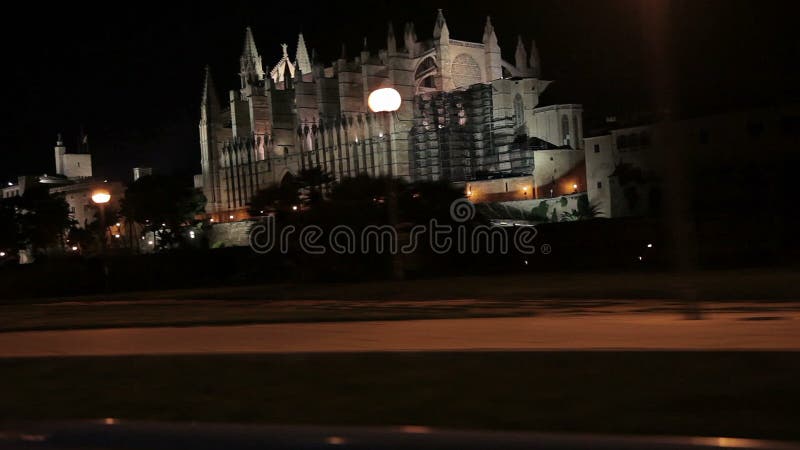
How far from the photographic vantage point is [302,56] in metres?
127

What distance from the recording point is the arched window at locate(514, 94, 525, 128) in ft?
273

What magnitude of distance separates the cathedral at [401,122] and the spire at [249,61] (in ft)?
20.6

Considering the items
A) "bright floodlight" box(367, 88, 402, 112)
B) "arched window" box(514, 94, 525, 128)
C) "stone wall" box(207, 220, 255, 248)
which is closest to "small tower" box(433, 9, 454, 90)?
Result: "arched window" box(514, 94, 525, 128)

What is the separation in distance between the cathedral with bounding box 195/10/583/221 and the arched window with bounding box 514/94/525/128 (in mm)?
91

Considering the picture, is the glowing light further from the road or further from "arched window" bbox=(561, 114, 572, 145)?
"arched window" bbox=(561, 114, 572, 145)

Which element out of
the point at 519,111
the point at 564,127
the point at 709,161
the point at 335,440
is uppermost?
the point at 519,111

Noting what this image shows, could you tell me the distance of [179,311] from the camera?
17.3 metres

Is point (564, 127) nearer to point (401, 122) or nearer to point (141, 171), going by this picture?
point (401, 122)

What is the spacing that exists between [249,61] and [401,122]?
4234 centimetres

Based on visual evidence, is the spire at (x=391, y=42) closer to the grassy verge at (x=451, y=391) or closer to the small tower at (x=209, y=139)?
the small tower at (x=209, y=139)

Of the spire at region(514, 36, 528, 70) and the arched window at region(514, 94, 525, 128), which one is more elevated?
the spire at region(514, 36, 528, 70)

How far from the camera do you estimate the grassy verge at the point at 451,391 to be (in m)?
6.53

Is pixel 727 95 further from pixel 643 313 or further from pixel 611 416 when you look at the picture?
pixel 611 416

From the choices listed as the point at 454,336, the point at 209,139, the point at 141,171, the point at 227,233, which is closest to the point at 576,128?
the point at 227,233
